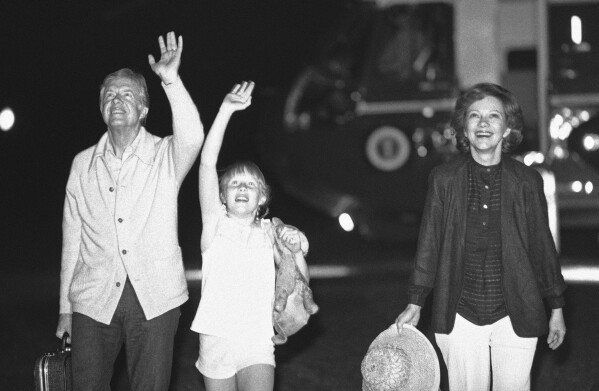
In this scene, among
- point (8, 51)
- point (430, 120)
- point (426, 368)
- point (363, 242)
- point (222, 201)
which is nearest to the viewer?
point (426, 368)

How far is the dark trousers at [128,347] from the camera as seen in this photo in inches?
181

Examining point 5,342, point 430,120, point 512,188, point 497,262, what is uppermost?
Result: point 430,120

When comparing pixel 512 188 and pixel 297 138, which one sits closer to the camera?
pixel 512 188

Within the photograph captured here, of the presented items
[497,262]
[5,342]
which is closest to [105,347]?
[497,262]

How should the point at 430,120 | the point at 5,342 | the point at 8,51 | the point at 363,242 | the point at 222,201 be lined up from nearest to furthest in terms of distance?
the point at 222,201 < the point at 5,342 < the point at 430,120 < the point at 363,242 < the point at 8,51

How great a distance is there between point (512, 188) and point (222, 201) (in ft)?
3.98

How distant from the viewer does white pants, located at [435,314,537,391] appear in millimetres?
4500

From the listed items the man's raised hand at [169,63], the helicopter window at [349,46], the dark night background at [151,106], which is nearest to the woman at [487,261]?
the man's raised hand at [169,63]

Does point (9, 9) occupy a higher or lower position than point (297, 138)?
higher

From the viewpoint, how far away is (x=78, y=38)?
47.5ft

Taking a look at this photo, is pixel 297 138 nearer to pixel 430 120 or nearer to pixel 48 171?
pixel 430 120

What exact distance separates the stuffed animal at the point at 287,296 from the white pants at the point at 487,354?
23.6 inches

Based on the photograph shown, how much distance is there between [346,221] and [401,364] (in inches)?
270

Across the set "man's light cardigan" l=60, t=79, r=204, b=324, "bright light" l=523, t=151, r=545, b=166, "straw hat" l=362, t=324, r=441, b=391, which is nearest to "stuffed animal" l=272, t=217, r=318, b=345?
"straw hat" l=362, t=324, r=441, b=391
